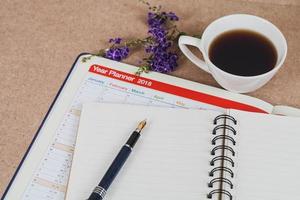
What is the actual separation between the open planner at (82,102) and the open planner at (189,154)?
0.09 ft

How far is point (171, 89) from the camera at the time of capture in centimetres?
82

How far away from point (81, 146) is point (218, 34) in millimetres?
304

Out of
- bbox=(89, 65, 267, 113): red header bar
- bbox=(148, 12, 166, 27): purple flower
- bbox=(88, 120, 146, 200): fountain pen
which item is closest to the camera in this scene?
bbox=(88, 120, 146, 200): fountain pen

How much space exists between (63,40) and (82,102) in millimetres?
157

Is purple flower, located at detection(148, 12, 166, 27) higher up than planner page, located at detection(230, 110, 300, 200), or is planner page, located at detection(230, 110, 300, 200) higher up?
purple flower, located at detection(148, 12, 166, 27)

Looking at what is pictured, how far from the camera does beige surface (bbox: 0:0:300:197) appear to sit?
815 millimetres

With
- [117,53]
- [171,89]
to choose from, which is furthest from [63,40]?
[171,89]

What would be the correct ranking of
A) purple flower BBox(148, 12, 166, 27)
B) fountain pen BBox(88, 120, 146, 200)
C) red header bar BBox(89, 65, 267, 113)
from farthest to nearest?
purple flower BBox(148, 12, 166, 27) → red header bar BBox(89, 65, 267, 113) → fountain pen BBox(88, 120, 146, 200)

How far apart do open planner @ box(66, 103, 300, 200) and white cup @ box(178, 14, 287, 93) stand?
5cm

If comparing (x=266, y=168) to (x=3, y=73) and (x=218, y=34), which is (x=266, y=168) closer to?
(x=218, y=34)

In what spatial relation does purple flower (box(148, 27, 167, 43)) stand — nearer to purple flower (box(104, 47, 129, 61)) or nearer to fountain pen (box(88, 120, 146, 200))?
purple flower (box(104, 47, 129, 61))

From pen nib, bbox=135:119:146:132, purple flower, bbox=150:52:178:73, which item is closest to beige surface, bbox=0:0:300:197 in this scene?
purple flower, bbox=150:52:178:73

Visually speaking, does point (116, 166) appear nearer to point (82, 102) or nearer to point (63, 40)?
point (82, 102)

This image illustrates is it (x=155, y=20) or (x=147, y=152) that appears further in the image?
(x=155, y=20)
